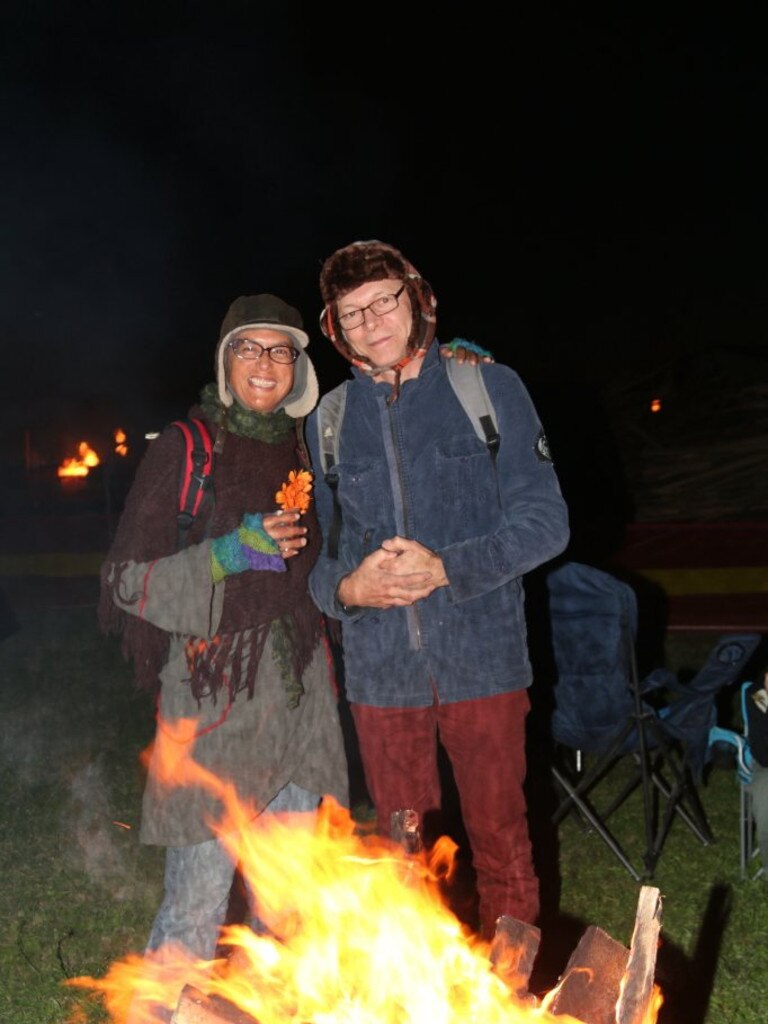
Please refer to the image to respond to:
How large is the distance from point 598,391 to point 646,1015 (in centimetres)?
1380

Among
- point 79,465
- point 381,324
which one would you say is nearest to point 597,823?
point 381,324

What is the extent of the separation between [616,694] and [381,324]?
105 inches

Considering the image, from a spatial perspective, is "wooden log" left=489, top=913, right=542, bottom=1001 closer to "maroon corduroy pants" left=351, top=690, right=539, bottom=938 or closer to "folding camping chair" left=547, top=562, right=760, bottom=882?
"maroon corduroy pants" left=351, top=690, right=539, bottom=938

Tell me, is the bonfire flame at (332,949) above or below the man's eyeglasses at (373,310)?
→ below

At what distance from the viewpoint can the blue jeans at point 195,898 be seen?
8.94 ft

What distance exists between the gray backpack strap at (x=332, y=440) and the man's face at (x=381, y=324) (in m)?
0.18

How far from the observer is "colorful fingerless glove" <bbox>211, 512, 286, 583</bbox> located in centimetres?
262

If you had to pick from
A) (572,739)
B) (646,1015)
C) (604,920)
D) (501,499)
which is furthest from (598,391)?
(646,1015)

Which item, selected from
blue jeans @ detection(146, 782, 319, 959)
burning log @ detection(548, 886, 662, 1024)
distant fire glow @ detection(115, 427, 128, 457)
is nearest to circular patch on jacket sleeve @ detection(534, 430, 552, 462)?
burning log @ detection(548, 886, 662, 1024)

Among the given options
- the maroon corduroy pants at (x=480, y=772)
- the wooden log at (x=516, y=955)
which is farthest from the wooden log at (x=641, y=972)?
the maroon corduroy pants at (x=480, y=772)

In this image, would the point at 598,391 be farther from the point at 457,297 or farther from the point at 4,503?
the point at 4,503

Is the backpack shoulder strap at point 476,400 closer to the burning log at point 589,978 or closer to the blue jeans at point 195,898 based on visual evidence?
the burning log at point 589,978

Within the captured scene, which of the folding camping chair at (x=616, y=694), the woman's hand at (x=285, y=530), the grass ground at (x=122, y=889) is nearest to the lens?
the woman's hand at (x=285, y=530)

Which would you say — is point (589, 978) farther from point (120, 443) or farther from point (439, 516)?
point (120, 443)
